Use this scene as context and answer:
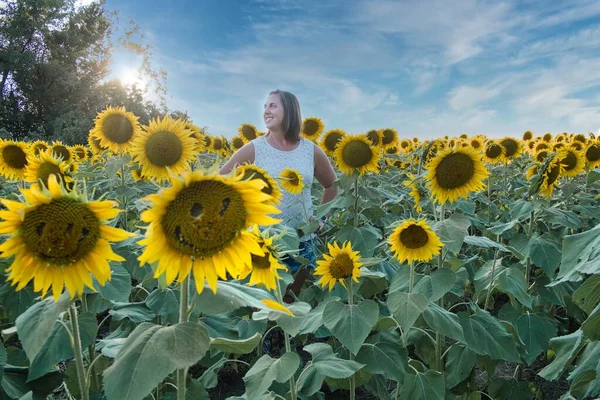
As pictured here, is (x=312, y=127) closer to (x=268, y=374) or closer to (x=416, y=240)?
(x=416, y=240)

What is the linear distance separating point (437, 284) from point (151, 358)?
1617 mm

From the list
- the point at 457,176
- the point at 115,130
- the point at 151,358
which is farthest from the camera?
the point at 115,130

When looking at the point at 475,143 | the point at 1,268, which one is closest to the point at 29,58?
the point at 475,143

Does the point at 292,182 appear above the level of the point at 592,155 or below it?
below

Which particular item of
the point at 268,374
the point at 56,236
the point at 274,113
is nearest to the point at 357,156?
the point at 274,113

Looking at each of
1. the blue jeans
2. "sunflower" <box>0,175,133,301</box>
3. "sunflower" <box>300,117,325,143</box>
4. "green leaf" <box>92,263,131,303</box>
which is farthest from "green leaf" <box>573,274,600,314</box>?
"sunflower" <box>300,117,325,143</box>

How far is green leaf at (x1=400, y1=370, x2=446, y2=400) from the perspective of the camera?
Answer: 2.33 m

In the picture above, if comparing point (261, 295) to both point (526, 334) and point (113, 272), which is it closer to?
point (113, 272)

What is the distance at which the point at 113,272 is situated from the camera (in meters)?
1.90

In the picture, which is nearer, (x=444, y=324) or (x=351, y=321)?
(x=351, y=321)

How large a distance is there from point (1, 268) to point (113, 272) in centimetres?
91

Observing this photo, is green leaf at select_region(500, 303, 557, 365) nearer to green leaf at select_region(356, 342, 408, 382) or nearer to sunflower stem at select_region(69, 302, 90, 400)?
green leaf at select_region(356, 342, 408, 382)

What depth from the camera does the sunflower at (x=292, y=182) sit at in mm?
4114

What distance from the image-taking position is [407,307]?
2178 mm
